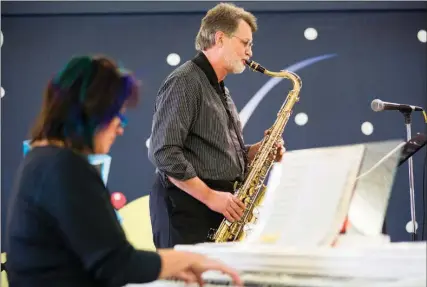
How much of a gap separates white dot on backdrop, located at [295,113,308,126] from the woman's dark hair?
9.89 feet

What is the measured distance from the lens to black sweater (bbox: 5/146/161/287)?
1.40m

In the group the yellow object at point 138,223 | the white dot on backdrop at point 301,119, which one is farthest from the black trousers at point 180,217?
the white dot on backdrop at point 301,119

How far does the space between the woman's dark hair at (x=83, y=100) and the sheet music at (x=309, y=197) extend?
426 millimetres

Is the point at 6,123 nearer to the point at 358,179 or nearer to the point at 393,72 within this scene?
the point at 393,72

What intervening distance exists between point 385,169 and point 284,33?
285 cm

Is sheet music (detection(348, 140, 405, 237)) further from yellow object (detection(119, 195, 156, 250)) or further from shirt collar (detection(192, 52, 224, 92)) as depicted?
yellow object (detection(119, 195, 156, 250))

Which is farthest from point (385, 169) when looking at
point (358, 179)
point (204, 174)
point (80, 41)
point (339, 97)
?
point (80, 41)

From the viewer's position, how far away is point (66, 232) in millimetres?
1422

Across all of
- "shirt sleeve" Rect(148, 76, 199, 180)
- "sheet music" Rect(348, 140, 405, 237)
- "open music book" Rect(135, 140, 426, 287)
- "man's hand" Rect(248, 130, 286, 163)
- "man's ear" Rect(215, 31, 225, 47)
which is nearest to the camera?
"open music book" Rect(135, 140, 426, 287)

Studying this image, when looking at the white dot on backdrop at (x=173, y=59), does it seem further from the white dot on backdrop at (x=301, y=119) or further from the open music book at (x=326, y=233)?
the open music book at (x=326, y=233)

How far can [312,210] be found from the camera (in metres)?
1.57

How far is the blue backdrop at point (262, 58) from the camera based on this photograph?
4.47 metres

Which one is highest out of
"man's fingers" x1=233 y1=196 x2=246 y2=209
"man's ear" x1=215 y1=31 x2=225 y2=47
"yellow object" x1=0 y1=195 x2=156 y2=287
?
"man's ear" x1=215 y1=31 x2=225 y2=47

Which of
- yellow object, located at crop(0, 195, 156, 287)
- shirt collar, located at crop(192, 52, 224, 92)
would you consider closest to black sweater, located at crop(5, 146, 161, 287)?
shirt collar, located at crop(192, 52, 224, 92)
